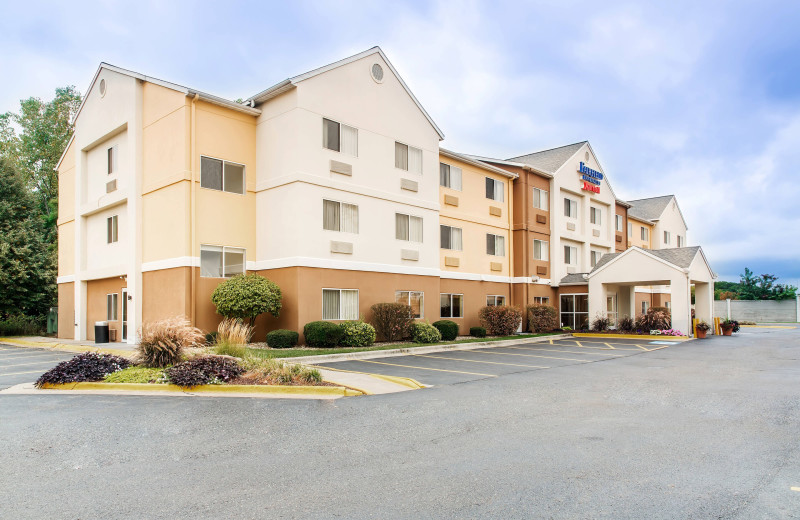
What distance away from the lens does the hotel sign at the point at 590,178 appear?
35000mm

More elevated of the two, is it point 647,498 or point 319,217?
point 319,217

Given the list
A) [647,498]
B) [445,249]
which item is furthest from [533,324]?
[647,498]

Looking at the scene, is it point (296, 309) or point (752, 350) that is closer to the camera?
point (296, 309)

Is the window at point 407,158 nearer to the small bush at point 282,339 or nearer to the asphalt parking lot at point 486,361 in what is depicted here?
the asphalt parking lot at point 486,361

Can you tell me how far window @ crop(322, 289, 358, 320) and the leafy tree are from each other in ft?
59.5

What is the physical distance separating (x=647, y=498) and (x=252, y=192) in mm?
19065

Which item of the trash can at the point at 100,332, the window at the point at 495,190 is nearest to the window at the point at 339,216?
the trash can at the point at 100,332

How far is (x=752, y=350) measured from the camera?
21.0 meters

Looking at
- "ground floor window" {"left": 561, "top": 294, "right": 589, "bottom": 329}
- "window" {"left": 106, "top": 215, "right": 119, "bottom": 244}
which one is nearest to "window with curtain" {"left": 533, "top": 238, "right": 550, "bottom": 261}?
"ground floor window" {"left": 561, "top": 294, "right": 589, "bottom": 329}

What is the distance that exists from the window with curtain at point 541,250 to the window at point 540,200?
195 cm

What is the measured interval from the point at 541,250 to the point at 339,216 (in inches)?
611

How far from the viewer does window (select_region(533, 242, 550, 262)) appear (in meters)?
32.1

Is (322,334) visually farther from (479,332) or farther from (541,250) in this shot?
(541,250)

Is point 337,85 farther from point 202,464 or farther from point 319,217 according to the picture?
point 202,464
